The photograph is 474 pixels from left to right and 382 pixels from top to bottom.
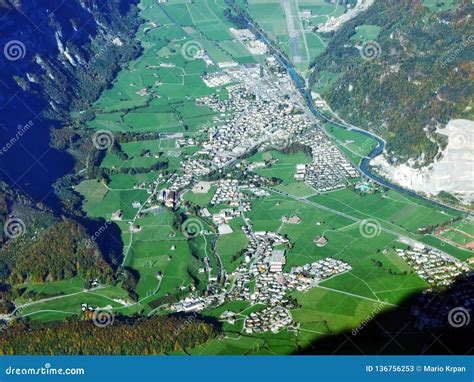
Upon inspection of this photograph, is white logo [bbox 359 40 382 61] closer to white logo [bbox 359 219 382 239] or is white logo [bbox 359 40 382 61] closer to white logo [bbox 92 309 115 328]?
white logo [bbox 359 219 382 239]

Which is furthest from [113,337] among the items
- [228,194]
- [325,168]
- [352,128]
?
[352,128]

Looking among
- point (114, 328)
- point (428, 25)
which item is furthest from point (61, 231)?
point (428, 25)

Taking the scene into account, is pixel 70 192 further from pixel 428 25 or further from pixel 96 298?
pixel 428 25

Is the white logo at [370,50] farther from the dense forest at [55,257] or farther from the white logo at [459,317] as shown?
the white logo at [459,317]

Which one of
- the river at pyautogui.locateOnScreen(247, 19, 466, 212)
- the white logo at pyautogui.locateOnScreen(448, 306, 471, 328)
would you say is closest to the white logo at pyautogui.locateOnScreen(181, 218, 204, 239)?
the river at pyautogui.locateOnScreen(247, 19, 466, 212)

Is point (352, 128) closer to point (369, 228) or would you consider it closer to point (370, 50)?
point (370, 50)

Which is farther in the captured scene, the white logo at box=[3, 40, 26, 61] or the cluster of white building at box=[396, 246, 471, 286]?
the white logo at box=[3, 40, 26, 61]
